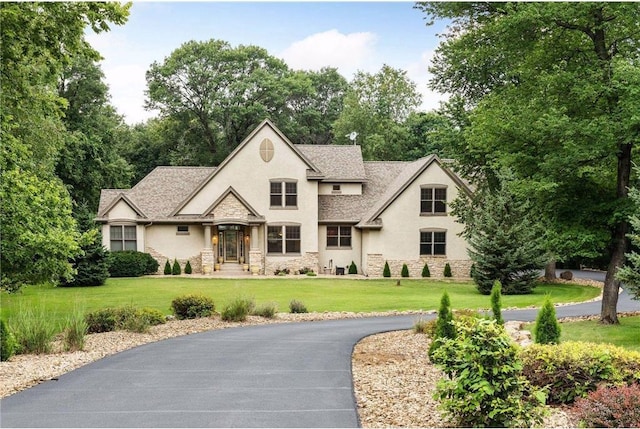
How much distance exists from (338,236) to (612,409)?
28.8 meters

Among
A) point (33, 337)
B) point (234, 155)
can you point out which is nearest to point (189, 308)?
point (33, 337)

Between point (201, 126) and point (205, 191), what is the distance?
2323 centimetres

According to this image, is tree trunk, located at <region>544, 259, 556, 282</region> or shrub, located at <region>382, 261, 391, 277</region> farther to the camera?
shrub, located at <region>382, 261, 391, 277</region>

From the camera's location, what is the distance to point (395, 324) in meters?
17.2

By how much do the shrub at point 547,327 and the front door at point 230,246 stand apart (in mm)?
25026

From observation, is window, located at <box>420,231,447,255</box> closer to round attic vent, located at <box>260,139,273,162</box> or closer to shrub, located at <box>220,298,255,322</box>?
round attic vent, located at <box>260,139,273,162</box>

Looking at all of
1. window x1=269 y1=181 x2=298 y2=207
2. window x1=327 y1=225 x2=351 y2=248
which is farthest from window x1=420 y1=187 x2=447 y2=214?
window x1=269 y1=181 x2=298 y2=207

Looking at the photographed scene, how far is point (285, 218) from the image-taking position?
34.9 meters

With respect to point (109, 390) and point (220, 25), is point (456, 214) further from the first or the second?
point (109, 390)

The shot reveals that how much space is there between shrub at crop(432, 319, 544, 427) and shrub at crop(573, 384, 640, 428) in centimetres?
75

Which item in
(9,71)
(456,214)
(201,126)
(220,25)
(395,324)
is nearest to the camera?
(220,25)

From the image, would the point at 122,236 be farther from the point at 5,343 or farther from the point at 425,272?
the point at 5,343

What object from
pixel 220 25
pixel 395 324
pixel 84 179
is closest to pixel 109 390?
pixel 220 25

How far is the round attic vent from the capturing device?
114ft
